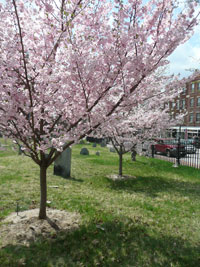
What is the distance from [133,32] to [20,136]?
2508 millimetres

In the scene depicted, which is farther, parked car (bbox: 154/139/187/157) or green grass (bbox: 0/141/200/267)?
parked car (bbox: 154/139/187/157)

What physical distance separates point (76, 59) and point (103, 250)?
9.85 ft

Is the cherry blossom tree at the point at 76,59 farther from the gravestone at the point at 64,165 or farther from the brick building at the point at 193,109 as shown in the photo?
the brick building at the point at 193,109

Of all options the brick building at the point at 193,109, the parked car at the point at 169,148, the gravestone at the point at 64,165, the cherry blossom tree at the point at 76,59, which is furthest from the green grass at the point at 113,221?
the brick building at the point at 193,109

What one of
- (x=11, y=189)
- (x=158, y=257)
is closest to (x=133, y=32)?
(x=158, y=257)

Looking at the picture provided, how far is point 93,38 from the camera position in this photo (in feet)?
12.1

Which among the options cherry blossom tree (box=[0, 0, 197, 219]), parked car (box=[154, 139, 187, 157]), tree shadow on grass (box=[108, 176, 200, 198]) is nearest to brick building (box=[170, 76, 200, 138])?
parked car (box=[154, 139, 187, 157])

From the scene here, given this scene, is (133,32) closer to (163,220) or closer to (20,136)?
(20,136)

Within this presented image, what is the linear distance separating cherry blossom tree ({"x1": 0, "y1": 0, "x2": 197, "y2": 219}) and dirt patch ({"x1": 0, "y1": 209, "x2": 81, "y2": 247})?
1.38m

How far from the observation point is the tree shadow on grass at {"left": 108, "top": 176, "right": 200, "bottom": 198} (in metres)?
7.44

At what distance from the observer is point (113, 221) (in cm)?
459

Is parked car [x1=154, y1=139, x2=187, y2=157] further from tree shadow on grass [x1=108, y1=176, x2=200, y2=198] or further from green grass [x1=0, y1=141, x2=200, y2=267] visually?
green grass [x1=0, y1=141, x2=200, y2=267]

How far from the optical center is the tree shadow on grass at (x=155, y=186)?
7441 millimetres

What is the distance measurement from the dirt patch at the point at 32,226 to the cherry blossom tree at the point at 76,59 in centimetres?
138
